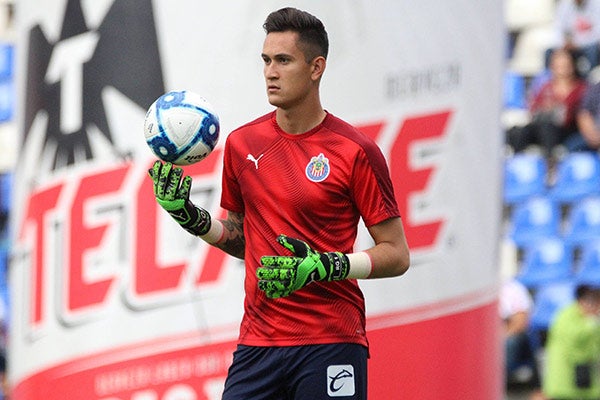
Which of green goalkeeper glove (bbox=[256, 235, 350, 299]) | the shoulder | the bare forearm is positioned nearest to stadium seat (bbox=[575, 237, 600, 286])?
the bare forearm

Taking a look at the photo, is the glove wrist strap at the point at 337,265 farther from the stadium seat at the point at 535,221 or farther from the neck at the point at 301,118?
the stadium seat at the point at 535,221

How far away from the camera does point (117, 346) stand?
6328mm

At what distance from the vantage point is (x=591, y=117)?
14.4 meters

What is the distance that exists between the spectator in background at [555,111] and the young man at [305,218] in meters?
10.5

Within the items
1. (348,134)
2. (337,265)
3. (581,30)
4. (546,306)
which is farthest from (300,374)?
(581,30)

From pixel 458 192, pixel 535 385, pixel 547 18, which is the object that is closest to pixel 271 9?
pixel 458 192

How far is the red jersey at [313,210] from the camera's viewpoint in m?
4.59

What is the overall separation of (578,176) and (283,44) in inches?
425

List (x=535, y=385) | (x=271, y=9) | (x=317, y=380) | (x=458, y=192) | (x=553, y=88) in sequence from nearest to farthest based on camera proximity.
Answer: (x=317, y=380) → (x=271, y=9) → (x=458, y=192) → (x=535, y=385) → (x=553, y=88)

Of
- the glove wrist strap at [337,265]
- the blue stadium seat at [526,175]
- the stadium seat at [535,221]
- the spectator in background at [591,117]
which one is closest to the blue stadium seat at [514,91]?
the blue stadium seat at [526,175]

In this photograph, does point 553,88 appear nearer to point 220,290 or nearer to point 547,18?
point 547,18

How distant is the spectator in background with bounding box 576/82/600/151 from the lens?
14.3 meters

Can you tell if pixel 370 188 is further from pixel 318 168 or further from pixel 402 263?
pixel 402 263

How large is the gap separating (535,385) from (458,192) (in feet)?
22.5
